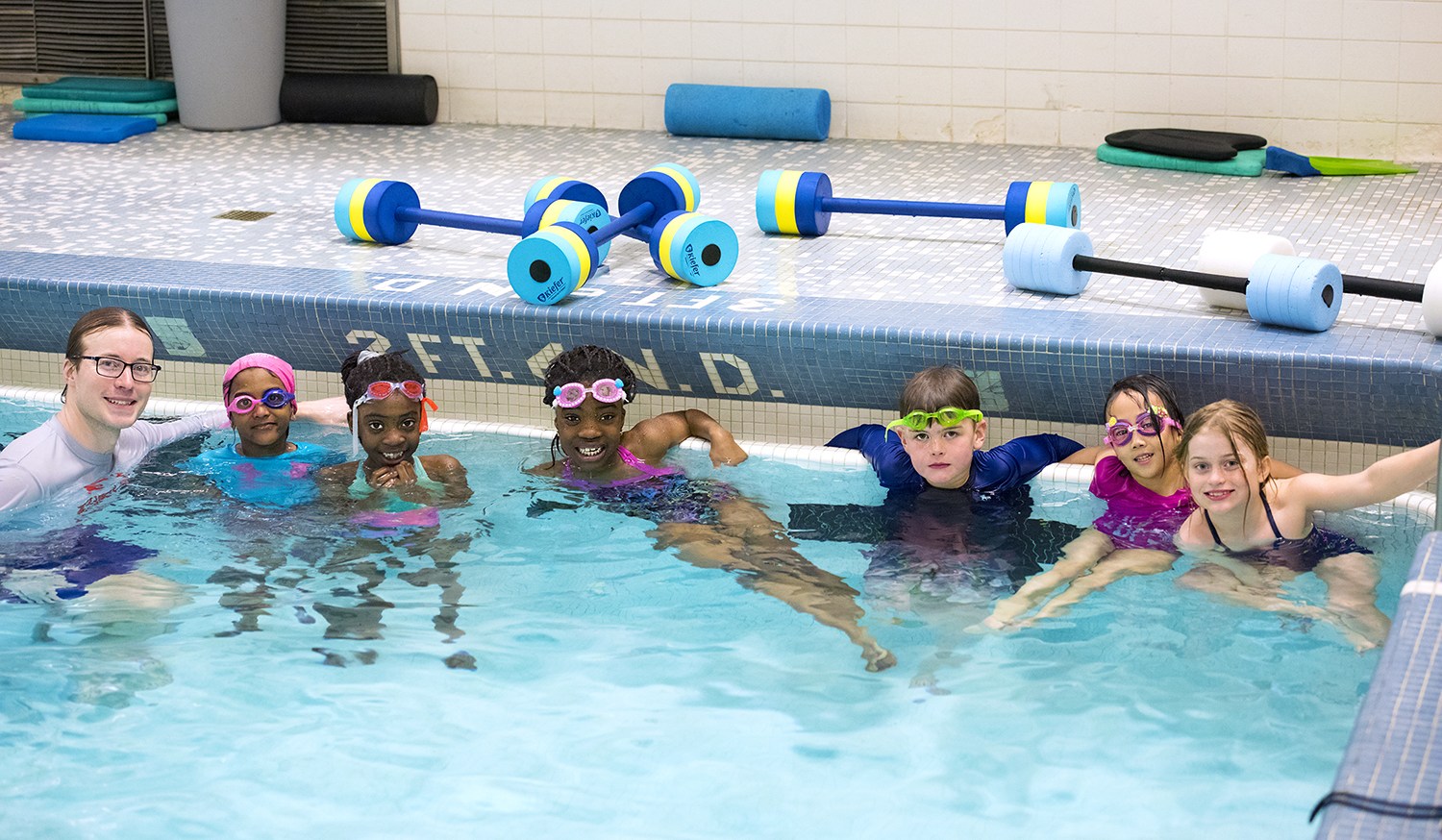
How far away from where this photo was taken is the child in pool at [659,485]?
368cm

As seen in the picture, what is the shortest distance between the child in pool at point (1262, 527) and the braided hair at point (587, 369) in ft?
4.90

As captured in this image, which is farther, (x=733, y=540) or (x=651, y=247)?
(x=651, y=247)

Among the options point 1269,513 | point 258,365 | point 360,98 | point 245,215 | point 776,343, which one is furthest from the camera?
point 360,98

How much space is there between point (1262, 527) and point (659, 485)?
161cm

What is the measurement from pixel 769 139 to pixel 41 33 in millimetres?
4445

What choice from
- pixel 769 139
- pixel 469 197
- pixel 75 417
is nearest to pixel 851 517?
pixel 75 417

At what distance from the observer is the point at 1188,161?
6.47 metres

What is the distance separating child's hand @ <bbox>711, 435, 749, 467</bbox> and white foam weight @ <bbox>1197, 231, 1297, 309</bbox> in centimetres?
150

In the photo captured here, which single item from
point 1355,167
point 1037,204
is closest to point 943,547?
point 1037,204

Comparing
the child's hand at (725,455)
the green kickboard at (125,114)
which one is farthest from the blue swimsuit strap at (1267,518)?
the green kickboard at (125,114)

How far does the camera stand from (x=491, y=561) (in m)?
3.83

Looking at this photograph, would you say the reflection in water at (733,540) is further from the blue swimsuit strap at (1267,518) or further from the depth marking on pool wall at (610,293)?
the blue swimsuit strap at (1267,518)

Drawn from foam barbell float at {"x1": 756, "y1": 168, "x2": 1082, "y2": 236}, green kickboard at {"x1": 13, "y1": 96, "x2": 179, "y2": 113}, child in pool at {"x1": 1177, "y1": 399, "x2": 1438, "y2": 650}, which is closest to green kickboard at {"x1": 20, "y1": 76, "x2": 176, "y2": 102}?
green kickboard at {"x1": 13, "y1": 96, "x2": 179, "y2": 113}

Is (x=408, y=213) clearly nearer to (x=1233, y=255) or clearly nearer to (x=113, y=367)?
(x=113, y=367)
